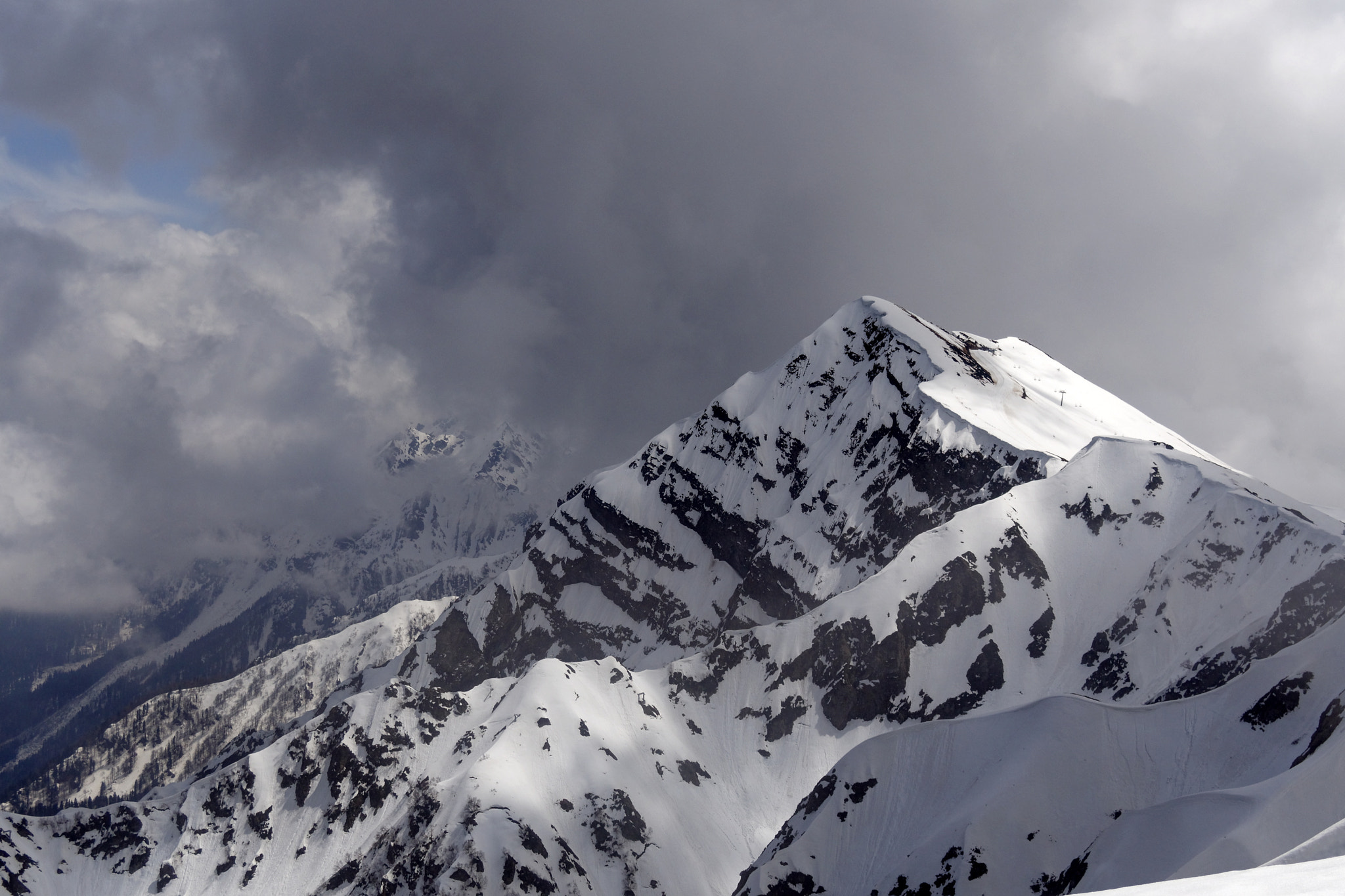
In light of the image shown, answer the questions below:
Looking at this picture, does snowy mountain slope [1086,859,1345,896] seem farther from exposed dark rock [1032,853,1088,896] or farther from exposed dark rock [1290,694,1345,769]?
exposed dark rock [1290,694,1345,769]

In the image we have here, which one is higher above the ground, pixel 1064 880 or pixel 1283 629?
pixel 1283 629

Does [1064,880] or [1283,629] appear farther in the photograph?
[1283,629]

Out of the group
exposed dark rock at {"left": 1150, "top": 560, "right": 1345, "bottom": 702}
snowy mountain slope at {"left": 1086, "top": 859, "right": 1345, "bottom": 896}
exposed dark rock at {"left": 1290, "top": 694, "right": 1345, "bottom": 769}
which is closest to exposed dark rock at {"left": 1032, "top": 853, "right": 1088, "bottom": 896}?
exposed dark rock at {"left": 1290, "top": 694, "right": 1345, "bottom": 769}

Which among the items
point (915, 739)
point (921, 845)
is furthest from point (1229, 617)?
point (921, 845)

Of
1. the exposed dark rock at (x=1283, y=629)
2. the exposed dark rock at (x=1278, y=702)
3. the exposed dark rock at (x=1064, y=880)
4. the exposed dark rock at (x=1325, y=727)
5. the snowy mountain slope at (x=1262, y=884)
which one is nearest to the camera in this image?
the snowy mountain slope at (x=1262, y=884)

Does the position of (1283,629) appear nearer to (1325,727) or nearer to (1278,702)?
(1278,702)

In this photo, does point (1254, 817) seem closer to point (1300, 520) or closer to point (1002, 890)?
point (1002, 890)

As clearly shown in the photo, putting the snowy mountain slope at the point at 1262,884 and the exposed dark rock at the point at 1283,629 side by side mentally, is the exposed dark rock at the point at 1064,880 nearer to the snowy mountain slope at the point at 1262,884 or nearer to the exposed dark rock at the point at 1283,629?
the exposed dark rock at the point at 1283,629

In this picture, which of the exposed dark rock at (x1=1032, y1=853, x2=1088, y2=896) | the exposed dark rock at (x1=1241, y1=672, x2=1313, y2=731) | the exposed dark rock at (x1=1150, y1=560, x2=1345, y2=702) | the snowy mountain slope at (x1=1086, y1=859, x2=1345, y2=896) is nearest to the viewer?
the snowy mountain slope at (x1=1086, y1=859, x2=1345, y2=896)

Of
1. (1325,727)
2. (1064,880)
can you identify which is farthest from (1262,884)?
(1064,880)

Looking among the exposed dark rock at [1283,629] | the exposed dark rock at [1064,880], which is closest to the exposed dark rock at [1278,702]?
the exposed dark rock at [1283,629]

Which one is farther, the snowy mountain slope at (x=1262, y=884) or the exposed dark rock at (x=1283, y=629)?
the exposed dark rock at (x=1283, y=629)

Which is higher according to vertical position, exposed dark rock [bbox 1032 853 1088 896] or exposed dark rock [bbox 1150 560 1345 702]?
exposed dark rock [bbox 1150 560 1345 702]

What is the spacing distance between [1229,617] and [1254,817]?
10122cm
